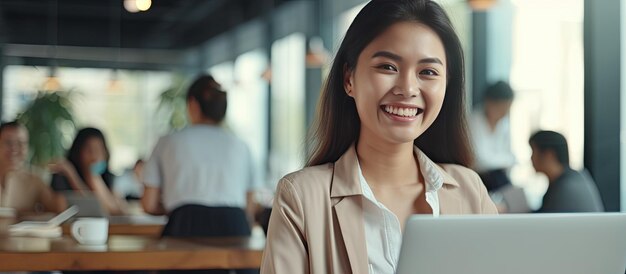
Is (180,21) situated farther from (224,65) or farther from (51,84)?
(51,84)

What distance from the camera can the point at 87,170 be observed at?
6.54m

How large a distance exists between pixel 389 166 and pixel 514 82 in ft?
19.7

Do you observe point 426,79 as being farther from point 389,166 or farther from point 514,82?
point 514,82

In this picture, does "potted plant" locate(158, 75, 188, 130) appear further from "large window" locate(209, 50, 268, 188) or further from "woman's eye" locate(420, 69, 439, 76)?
"woman's eye" locate(420, 69, 439, 76)

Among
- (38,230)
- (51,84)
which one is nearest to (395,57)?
(38,230)

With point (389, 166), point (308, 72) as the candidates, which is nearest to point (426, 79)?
point (389, 166)

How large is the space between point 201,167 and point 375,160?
2.66 metres

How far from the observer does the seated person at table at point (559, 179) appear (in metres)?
4.91

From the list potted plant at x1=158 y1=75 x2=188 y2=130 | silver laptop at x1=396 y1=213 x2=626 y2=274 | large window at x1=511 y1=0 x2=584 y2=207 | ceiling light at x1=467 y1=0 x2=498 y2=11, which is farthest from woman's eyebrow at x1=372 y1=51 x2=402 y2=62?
potted plant at x1=158 y1=75 x2=188 y2=130

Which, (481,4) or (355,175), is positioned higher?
(481,4)

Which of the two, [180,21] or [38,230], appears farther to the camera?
[180,21]

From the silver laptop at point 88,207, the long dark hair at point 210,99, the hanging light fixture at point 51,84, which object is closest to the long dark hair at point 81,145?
the silver laptop at point 88,207

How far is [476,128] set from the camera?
6.77 m

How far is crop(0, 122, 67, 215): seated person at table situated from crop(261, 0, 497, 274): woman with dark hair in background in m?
3.76
